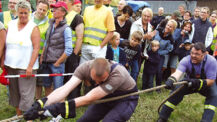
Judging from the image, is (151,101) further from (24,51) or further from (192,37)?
(24,51)

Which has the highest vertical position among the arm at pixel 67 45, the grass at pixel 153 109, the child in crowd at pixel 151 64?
the arm at pixel 67 45

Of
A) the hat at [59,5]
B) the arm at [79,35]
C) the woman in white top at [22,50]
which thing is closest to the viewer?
the woman in white top at [22,50]

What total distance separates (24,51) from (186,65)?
263cm

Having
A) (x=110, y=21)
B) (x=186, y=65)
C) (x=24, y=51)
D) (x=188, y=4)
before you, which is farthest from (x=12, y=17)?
(x=188, y=4)

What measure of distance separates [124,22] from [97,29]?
1101 millimetres

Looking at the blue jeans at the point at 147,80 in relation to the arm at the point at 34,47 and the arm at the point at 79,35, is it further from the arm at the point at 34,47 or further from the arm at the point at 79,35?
the arm at the point at 34,47

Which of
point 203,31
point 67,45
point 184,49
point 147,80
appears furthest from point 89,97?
point 203,31

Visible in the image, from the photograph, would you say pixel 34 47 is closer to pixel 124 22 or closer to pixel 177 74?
pixel 124 22

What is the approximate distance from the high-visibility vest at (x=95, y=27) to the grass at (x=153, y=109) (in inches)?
52.3

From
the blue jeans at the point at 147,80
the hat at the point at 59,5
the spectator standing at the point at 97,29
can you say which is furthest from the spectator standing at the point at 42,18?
the blue jeans at the point at 147,80

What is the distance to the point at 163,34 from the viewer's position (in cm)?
553

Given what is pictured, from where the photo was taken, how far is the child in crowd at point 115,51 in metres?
4.45

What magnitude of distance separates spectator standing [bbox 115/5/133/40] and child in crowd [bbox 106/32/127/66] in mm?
551

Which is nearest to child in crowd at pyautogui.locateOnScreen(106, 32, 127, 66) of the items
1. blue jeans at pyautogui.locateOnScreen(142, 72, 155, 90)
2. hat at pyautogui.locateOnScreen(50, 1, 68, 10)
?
hat at pyautogui.locateOnScreen(50, 1, 68, 10)
